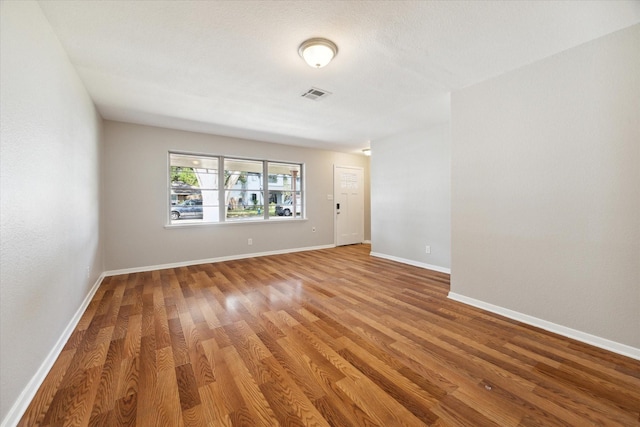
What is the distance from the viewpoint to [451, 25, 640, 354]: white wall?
1916 millimetres

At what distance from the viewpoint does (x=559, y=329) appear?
7.22 feet

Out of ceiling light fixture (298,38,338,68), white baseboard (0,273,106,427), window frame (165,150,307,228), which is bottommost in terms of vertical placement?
white baseboard (0,273,106,427)

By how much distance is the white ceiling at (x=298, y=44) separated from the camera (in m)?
1.73

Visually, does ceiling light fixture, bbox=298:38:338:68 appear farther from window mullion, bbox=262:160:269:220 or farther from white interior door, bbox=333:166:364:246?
white interior door, bbox=333:166:364:246

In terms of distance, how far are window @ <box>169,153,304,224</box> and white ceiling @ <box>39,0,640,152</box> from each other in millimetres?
1402

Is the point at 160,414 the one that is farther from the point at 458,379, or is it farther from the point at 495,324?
the point at 495,324

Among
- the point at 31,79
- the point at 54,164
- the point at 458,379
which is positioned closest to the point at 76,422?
the point at 54,164

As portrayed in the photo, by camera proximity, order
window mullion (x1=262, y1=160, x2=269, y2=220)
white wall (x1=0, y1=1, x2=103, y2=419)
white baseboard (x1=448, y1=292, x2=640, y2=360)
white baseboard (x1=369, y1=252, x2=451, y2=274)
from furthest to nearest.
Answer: window mullion (x1=262, y1=160, x2=269, y2=220) → white baseboard (x1=369, y1=252, x2=451, y2=274) → white baseboard (x1=448, y1=292, x2=640, y2=360) → white wall (x1=0, y1=1, x2=103, y2=419)

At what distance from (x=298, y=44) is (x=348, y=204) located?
4.82 metres

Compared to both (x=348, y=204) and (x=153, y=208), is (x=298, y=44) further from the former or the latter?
(x=348, y=204)

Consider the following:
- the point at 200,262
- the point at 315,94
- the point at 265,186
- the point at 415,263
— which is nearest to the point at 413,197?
the point at 415,263

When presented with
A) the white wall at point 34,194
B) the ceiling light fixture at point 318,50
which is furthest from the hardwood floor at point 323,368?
the ceiling light fixture at point 318,50

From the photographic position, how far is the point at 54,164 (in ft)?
6.26

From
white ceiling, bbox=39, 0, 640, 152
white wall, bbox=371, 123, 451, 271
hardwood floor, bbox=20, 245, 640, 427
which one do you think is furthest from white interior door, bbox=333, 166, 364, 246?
hardwood floor, bbox=20, 245, 640, 427
